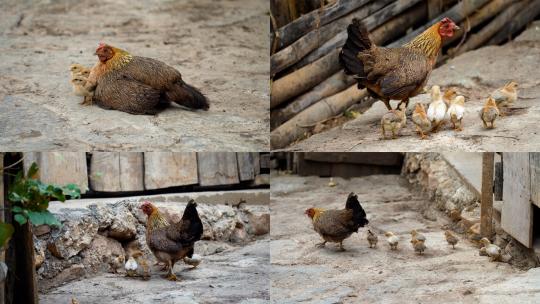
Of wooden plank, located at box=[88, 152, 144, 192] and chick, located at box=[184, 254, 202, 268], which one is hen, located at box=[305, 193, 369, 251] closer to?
chick, located at box=[184, 254, 202, 268]

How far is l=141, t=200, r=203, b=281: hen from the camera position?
5277 millimetres

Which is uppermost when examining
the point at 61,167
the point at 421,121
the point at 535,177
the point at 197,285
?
the point at 421,121

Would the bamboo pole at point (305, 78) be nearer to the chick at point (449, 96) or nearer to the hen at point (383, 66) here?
the hen at point (383, 66)

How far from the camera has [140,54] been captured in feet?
21.1

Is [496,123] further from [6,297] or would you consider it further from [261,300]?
[6,297]

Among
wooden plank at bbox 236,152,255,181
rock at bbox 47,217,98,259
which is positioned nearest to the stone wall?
rock at bbox 47,217,98,259

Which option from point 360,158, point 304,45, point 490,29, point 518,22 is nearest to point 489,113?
point 360,158

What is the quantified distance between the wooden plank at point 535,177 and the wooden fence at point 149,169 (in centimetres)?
156

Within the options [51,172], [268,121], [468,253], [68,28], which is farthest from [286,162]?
[68,28]

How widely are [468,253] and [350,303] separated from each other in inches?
34.2

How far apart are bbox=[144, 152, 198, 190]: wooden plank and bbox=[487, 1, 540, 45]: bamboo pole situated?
8.72ft

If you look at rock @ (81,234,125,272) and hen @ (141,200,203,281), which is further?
hen @ (141,200,203,281)

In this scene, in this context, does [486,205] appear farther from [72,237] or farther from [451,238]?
[72,237]

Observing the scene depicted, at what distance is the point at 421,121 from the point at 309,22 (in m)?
1.14
